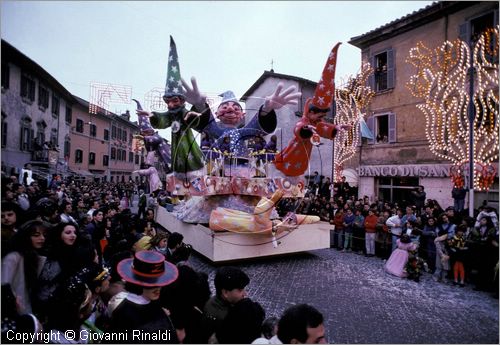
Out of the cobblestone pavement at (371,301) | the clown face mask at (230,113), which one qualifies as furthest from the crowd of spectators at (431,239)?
the clown face mask at (230,113)

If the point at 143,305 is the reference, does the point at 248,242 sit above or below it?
below

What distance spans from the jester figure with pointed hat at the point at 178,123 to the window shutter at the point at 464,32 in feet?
33.8

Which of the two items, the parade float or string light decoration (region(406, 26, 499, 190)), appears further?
string light decoration (region(406, 26, 499, 190))

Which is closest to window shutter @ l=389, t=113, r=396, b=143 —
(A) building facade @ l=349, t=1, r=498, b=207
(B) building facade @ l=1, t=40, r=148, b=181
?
(A) building facade @ l=349, t=1, r=498, b=207

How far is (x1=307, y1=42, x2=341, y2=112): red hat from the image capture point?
19.1 feet

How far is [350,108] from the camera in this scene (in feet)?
49.3

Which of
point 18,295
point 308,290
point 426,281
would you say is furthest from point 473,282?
point 18,295

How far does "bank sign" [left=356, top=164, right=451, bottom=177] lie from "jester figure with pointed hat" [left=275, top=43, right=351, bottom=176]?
25.9 ft

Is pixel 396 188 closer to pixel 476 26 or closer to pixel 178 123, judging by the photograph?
pixel 476 26


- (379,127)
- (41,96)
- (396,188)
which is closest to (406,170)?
(396,188)

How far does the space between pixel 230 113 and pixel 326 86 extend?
3.26 meters

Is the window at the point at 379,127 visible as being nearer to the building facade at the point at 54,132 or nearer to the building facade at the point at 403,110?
the building facade at the point at 403,110

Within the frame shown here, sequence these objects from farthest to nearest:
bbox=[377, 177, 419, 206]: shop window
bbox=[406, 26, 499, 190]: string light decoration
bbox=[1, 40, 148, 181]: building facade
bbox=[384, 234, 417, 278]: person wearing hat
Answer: bbox=[377, 177, 419, 206]: shop window < bbox=[406, 26, 499, 190]: string light decoration < bbox=[384, 234, 417, 278]: person wearing hat < bbox=[1, 40, 148, 181]: building facade

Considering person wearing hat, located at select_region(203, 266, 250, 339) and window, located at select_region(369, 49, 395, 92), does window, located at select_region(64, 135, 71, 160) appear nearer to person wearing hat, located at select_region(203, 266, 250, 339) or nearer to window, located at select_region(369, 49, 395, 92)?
window, located at select_region(369, 49, 395, 92)
